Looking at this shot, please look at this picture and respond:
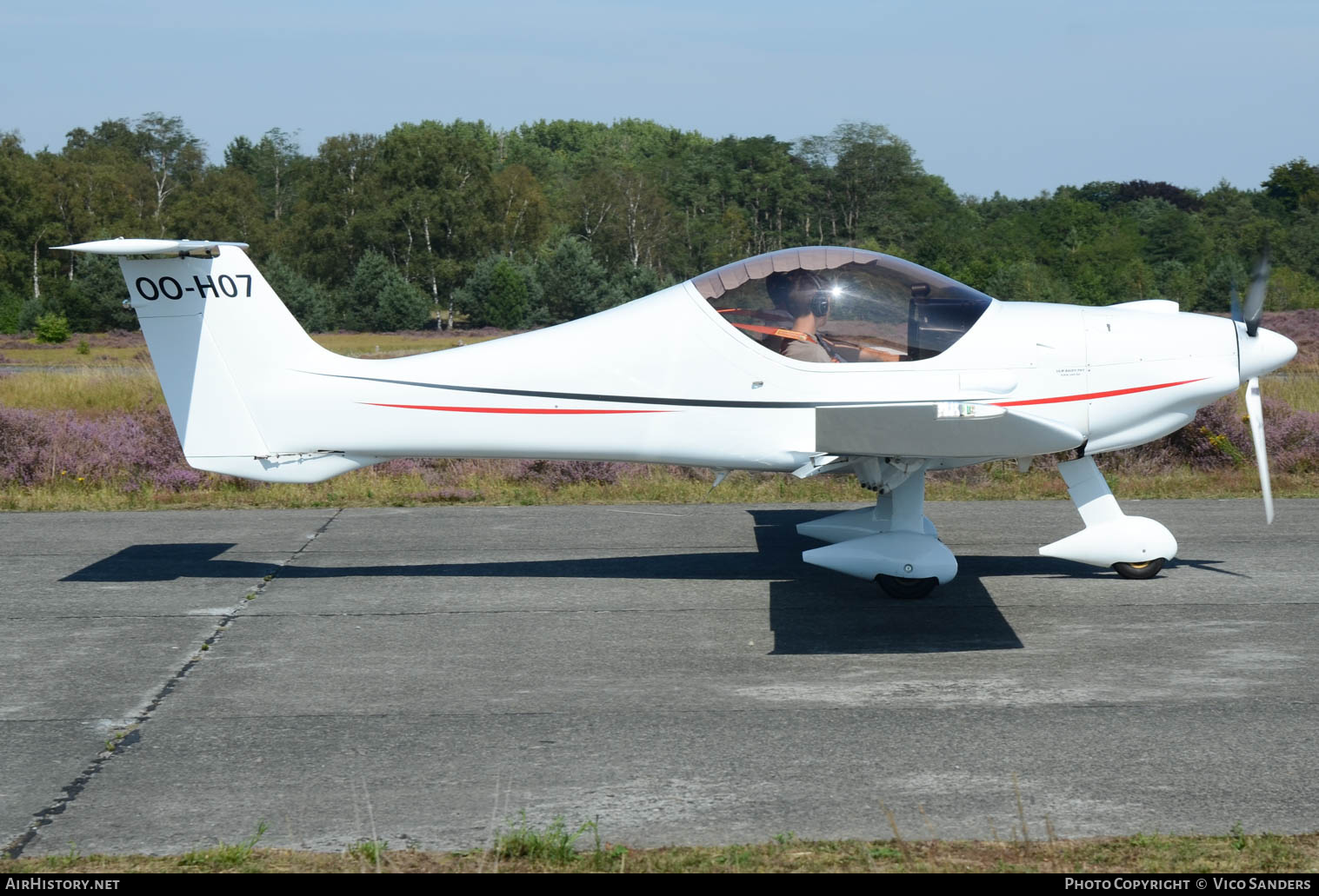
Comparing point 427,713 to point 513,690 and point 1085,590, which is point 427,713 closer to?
point 513,690

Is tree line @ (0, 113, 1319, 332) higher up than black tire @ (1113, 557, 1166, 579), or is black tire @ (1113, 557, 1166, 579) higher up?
tree line @ (0, 113, 1319, 332)

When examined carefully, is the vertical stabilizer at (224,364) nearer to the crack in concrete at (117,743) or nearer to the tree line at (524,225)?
the crack in concrete at (117,743)

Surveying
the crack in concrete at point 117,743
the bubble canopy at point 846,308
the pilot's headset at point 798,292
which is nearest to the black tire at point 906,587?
the bubble canopy at point 846,308

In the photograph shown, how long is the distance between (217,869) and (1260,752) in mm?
4054

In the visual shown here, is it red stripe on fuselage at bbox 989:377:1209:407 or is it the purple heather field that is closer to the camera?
red stripe on fuselage at bbox 989:377:1209:407

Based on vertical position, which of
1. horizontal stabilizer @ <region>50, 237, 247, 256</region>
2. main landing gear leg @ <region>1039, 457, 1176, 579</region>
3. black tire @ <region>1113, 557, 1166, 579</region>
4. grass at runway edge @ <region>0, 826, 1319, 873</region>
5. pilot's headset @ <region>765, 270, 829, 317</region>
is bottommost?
black tire @ <region>1113, 557, 1166, 579</region>

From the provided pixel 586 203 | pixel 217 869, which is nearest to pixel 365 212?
pixel 586 203

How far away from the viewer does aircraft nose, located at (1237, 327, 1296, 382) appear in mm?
7750

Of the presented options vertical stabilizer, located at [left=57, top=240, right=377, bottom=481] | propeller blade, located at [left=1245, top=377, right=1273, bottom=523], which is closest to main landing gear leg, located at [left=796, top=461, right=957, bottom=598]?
propeller blade, located at [left=1245, top=377, right=1273, bottom=523]

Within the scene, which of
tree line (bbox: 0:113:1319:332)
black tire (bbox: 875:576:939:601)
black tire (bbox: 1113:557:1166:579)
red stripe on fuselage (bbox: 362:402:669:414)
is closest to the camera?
black tire (bbox: 875:576:939:601)

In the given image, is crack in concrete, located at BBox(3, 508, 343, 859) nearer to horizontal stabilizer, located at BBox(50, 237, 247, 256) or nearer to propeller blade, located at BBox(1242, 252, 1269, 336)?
horizontal stabilizer, located at BBox(50, 237, 247, 256)

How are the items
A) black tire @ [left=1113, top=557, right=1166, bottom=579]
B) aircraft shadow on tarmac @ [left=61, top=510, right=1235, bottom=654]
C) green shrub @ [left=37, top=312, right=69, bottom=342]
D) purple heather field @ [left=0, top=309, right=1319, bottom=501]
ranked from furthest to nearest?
green shrub @ [left=37, top=312, right=69, bottom=342] < purple heather field @ [left=0, top=309, right=1319, bottom=501] < black tire @ [left=1113, top=557, right=1166, bottom=579] < aircraft shadow on tarmac @ [left=61, top=510, right=1235, bottom=654]

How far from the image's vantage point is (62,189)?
66188 mm

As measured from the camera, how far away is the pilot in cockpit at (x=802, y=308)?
7699 mm
